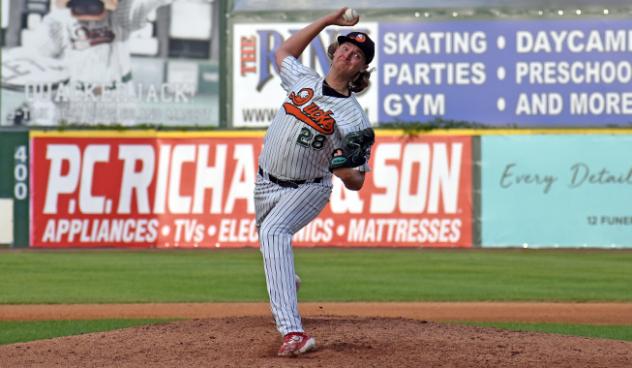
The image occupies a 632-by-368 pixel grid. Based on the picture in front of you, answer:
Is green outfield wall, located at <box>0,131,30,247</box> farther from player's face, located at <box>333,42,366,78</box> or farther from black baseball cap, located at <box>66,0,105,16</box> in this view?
player's face, located at <box>333,42,366,78</box>

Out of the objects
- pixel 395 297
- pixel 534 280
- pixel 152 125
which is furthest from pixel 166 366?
pixel 152 125

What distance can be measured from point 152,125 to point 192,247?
8.90ft

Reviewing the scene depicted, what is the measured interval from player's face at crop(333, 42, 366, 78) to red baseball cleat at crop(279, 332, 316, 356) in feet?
5.00

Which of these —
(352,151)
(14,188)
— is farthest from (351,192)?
(352,151)

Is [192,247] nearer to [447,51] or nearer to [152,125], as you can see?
[152,125]

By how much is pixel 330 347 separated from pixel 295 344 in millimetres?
344

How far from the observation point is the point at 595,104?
78.8 ft

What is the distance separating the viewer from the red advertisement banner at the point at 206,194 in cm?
2173

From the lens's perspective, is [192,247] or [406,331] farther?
[192,247]

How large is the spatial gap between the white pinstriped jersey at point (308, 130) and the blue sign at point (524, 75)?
16409mm

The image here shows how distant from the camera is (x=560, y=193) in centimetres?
2172

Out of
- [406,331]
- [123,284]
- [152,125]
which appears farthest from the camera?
[152,125]

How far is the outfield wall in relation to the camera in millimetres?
21641

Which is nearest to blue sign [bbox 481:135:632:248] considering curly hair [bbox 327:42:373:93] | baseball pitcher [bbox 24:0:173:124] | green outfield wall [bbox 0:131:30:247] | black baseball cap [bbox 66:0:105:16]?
baseball pitcher [bbox 24:0:173:124]
